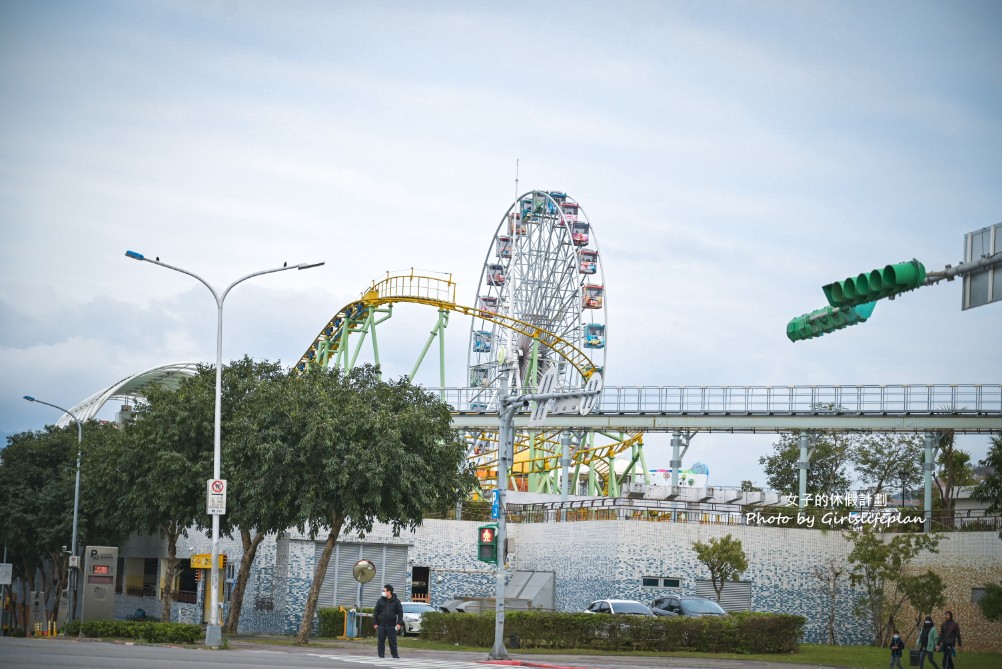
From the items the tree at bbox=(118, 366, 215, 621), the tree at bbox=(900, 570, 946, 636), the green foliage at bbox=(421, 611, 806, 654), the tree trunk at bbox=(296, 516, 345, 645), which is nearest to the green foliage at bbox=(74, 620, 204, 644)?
the tree trunk at bbox=(296, 516, 345, 645)

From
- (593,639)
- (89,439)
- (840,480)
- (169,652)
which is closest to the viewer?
(169,652)

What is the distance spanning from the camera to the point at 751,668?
33031 millimetres

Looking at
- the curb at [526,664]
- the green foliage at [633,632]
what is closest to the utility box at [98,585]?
the green foliage at [633,632]

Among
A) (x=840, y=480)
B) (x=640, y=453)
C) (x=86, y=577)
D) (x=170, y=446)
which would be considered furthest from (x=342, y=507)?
(x=840, y=480)

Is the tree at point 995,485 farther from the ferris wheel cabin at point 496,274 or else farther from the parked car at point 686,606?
the ferris wheel cabin at point 496,274

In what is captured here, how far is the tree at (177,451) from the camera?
142 feet

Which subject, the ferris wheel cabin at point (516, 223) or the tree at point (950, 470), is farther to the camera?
the ferris wheel cabin at point (516, 223)

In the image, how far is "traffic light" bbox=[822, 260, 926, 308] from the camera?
56.5 feet

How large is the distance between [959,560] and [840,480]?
49.5 m

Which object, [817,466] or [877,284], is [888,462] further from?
[877,284]

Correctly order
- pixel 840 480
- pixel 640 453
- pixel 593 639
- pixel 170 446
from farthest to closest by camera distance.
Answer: pixel 840 480
pixel 640 453
pixel 170 446
pixel 593 639

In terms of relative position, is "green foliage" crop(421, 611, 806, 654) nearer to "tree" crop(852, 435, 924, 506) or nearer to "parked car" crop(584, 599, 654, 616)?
"parked car" crop(584, 599, 654, 616)

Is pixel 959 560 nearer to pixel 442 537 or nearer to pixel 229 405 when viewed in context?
pixel 442 537

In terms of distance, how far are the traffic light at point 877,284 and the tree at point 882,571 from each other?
27.9 m
